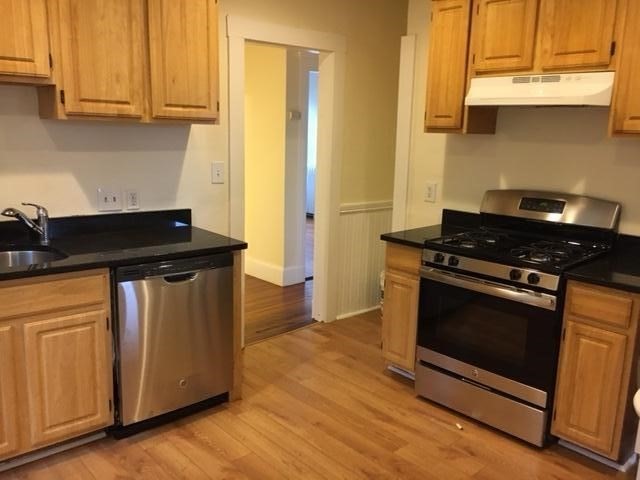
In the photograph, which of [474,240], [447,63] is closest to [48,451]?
[474,240]

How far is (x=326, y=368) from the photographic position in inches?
138

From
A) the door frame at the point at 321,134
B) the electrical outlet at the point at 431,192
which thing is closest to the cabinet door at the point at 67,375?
the door frame at the point at 321,134

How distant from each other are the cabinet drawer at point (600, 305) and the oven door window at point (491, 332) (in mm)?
100

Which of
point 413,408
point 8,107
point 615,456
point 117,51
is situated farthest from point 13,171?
point 615,456

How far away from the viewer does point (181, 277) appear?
8.77 ft

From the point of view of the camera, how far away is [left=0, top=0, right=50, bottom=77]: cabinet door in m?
2.31

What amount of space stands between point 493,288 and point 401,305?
2.16ft

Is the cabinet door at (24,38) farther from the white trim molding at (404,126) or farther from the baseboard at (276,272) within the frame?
the baseboard at (276,272)

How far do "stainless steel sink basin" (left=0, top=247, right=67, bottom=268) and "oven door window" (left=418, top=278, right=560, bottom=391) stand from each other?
1.89 metres

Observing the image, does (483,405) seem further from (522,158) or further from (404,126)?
(404,126)

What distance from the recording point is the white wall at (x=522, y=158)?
9.42 feet

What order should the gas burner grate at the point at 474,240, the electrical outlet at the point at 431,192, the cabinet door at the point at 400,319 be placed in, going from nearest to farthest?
the gas burner grate at the point at 474,240 → the cabinet door at the point at 400,319 → the electrical outlet at the point at 431,192

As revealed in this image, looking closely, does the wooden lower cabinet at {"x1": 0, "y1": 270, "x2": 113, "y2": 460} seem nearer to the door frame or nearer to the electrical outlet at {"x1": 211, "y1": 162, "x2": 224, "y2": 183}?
the electrical outlet at {"x1": 211, "y1": 162, "x2": 224, "y2": 183}

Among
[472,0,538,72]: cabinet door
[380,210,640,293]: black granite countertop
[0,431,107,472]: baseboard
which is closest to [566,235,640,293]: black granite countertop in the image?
[380,210,640,293]: black granite countertop
